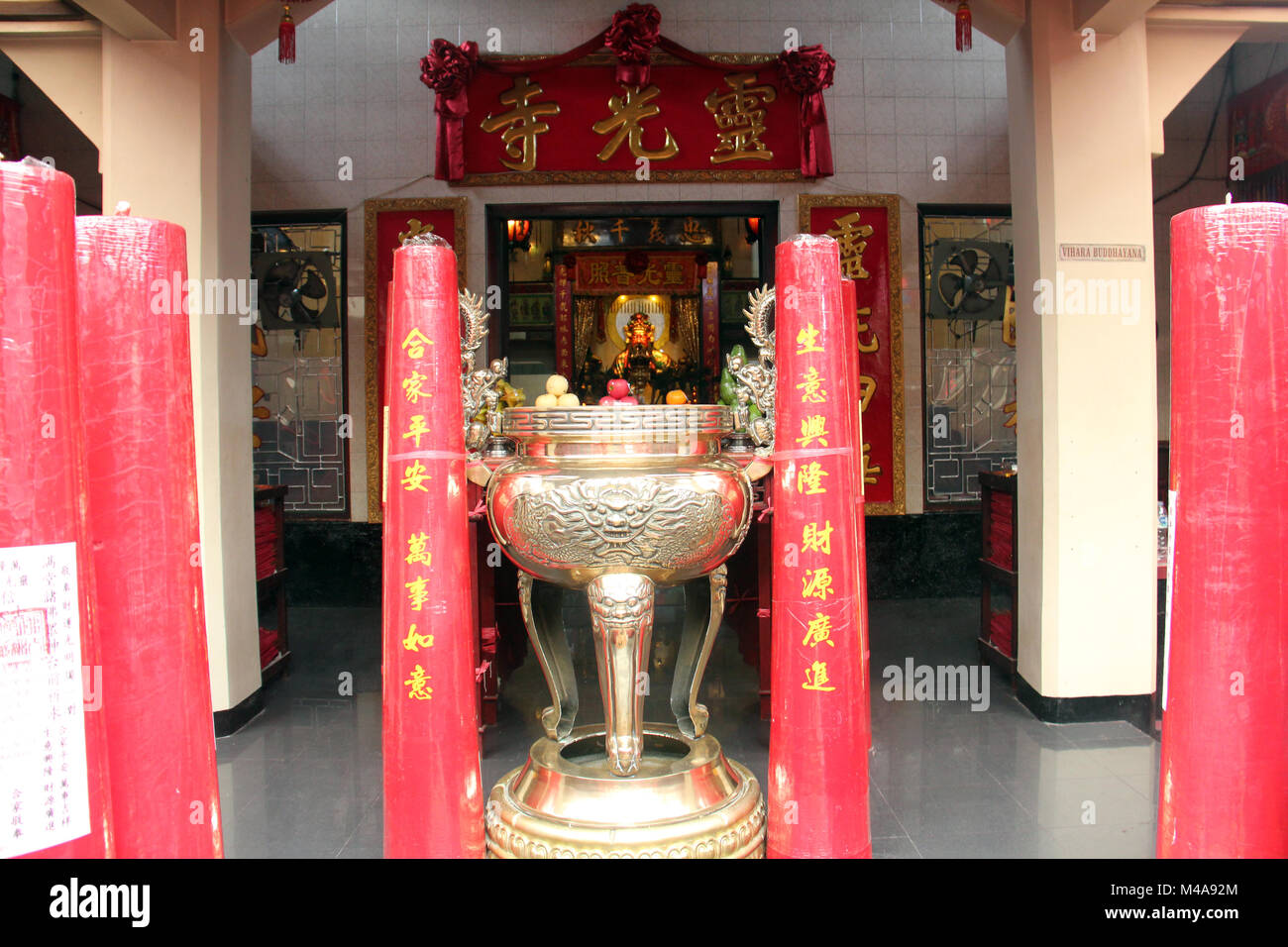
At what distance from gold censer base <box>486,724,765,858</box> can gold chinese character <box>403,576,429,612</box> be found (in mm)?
639

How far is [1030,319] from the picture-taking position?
3.37 m

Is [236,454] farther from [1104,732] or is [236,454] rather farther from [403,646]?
[1104,732]

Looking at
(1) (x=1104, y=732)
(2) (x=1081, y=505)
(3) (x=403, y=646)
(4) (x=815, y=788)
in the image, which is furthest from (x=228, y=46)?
(1) (x=1104, y=732)

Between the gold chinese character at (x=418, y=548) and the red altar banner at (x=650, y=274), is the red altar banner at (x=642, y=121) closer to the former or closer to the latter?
→ the red altar banner at (x=650, y=274)

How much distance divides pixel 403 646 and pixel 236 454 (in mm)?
2141

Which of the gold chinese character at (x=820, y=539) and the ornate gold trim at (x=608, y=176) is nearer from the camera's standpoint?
the gold chinese character at (x=820, y=539)

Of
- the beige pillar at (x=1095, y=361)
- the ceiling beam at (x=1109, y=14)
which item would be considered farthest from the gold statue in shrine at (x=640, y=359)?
the ceiling beam at (x=1109, y=14)

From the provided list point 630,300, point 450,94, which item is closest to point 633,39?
point 450,94

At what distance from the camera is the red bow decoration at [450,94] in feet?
15.4

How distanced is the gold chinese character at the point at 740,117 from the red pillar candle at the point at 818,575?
3.67 m

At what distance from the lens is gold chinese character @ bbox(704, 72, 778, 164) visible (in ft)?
16.3

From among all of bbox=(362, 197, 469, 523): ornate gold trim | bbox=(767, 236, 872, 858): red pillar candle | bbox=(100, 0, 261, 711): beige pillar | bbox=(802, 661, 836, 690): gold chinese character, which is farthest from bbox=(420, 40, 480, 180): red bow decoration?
bbox=(802, 661, 836, 690): gold chinese character

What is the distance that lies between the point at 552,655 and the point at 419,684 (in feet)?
2.39

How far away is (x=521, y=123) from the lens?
4945 millimetres
